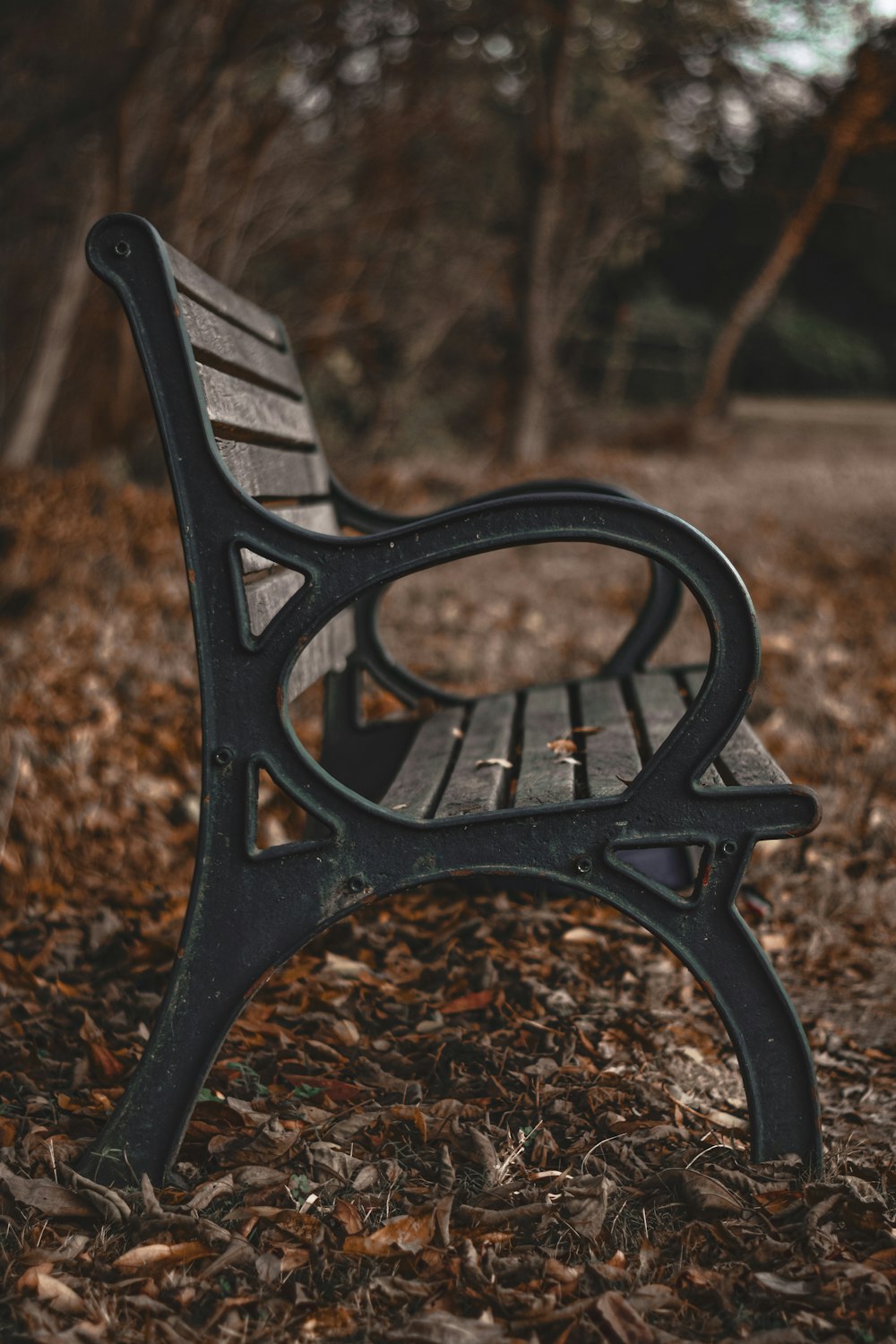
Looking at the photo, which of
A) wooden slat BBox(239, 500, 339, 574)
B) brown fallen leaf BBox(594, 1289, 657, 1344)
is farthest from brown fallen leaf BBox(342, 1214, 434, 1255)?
wooden slat BBox(239, 500, 339, 574)

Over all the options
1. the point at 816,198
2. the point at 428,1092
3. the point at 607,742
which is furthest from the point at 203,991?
the point at 816,198

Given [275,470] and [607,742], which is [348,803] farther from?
[275,470]

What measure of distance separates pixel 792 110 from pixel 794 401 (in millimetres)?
7537

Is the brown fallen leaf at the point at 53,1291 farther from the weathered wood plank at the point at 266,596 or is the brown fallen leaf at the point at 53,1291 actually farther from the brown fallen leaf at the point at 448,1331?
the weathered wood plank at the point at 266,596

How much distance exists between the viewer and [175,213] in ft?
19.9

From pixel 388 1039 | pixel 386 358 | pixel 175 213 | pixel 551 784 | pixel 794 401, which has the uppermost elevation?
pixel 794 401

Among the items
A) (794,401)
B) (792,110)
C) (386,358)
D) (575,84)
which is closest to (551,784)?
(386,358)

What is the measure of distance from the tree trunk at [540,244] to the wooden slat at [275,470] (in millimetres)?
6517

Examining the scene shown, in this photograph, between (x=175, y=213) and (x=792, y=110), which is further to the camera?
(x=792, y=110)

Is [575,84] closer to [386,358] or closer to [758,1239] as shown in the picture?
[386,358]

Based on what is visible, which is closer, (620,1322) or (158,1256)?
(620,1322)

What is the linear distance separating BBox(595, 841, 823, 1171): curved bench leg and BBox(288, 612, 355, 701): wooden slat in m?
0.56

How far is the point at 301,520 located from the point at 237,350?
31 centimetres

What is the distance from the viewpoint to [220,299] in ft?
6.36
